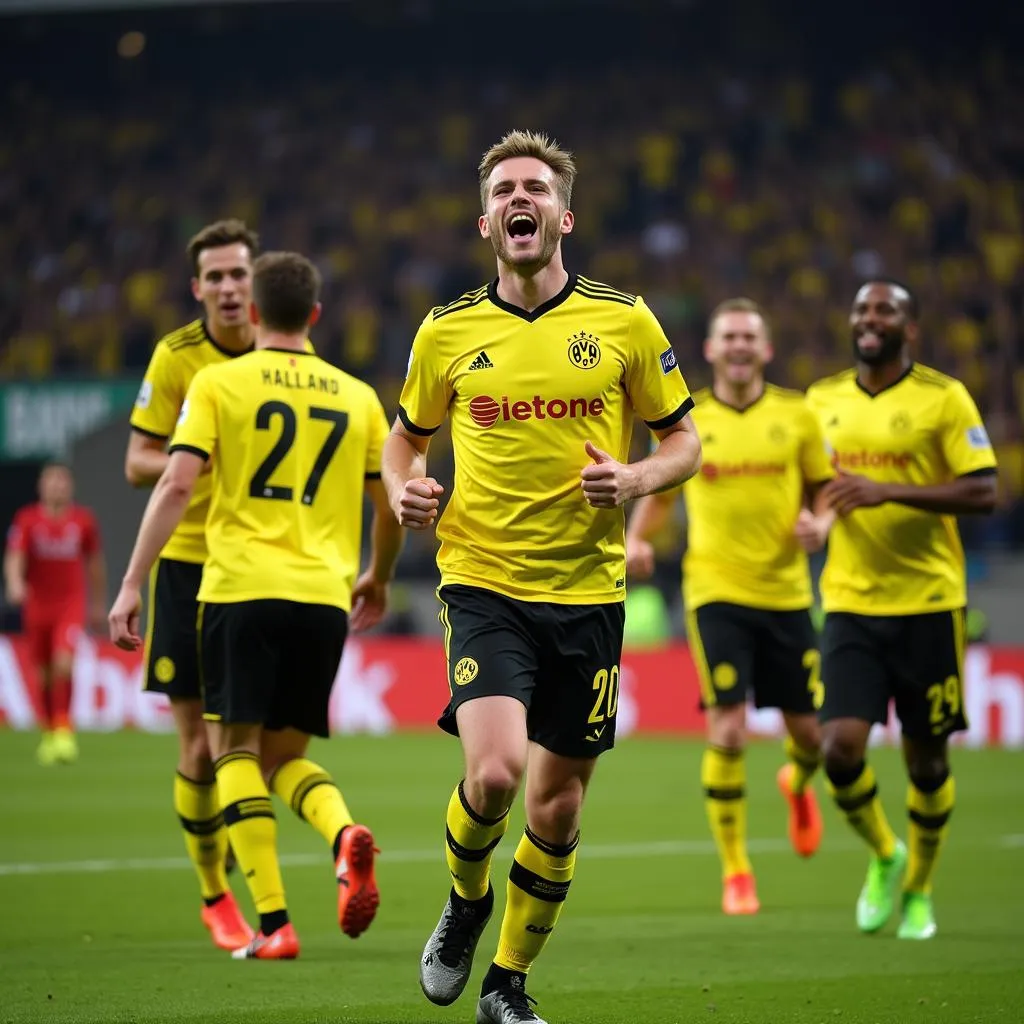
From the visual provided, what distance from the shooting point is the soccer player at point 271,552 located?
6.77m

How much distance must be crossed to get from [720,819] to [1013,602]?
40.1 feet

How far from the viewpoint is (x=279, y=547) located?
6.90m

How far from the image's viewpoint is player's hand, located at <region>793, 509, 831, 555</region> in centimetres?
867

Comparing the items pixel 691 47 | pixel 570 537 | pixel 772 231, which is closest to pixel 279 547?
pixel 570 537

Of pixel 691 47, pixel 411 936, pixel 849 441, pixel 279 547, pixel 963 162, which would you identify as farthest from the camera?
pixel 691 47

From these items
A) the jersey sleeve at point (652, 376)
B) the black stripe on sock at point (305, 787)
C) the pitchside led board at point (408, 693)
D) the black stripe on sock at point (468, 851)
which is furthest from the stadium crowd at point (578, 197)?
the black stripe on sock at point (468, 851)

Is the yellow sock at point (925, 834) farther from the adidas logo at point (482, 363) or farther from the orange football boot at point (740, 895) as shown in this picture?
the adidas logo at point (482, 363)

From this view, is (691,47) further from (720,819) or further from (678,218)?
(720,819)

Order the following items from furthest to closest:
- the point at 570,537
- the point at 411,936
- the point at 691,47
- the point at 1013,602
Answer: the point at 691,47
the point at 1013,602
the point at 411,936
the point at 570,537

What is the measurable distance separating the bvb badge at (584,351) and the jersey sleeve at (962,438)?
2.89 m

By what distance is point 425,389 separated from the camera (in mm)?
5734

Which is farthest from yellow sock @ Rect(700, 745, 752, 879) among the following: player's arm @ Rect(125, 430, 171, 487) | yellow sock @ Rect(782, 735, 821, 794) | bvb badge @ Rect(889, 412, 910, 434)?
player's arm @ Rect(125, 430, 171, 487)

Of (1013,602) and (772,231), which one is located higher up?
(772,231)

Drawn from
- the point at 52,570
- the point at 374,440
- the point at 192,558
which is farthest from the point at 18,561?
the point at 374,440
